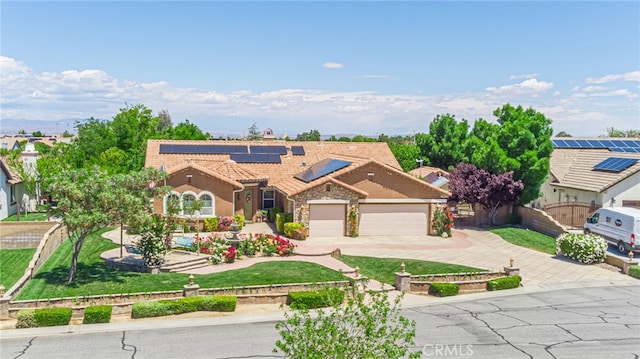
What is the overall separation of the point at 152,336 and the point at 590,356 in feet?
43.1

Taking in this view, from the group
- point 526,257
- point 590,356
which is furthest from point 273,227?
point 590,356

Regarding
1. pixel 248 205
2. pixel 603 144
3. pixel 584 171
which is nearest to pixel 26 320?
pixel 248 205

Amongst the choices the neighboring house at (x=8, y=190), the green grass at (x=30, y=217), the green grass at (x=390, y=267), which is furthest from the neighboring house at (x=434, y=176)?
the neighboring house at (x=8, y=190)

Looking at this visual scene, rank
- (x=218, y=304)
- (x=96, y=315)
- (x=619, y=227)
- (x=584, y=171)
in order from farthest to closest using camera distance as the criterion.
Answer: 1. (x=584, y=171)
2. (x=619, y=227)
3. (x=218, y=304)
4. (x=96, y=315)

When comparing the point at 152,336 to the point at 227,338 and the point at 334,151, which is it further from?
the point at 334,151

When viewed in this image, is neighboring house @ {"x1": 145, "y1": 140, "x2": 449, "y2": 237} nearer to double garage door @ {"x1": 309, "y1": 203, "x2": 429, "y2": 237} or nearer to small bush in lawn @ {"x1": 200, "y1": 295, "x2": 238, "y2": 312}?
double garage door @ {"x1": 309, "y1": 203, "x2": 429, "y2": 237}

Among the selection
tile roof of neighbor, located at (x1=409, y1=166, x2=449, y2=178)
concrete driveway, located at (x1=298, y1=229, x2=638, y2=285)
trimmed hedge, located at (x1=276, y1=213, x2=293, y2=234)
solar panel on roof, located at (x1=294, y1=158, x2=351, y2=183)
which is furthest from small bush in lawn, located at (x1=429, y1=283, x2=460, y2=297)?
tile roof of neighbor, located at (x1=409, y1=166, x2=449, y2=178)

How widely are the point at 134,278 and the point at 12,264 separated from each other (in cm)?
866

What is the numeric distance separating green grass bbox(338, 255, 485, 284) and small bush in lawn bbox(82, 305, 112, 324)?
36.6 ft

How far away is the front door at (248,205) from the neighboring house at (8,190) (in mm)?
17960

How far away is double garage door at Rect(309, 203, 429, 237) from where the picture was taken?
33.1 meters

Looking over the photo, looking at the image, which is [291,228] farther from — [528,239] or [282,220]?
[528,239]

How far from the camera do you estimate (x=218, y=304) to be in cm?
2025

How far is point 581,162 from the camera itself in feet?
133
